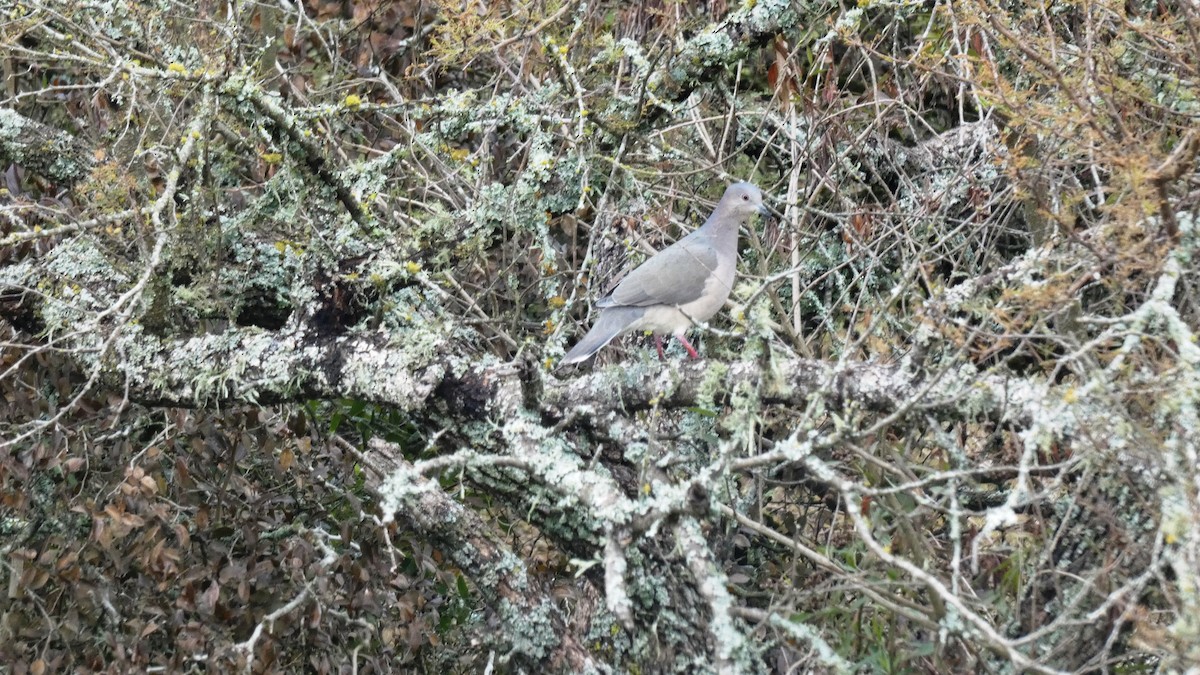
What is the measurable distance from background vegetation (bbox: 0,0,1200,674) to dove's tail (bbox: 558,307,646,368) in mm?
124

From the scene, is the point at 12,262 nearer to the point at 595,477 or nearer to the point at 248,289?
the point at 248,289

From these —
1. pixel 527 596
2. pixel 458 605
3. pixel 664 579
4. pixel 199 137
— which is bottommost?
pixel 458 605

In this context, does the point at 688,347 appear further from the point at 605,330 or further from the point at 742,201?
the point at 742,201

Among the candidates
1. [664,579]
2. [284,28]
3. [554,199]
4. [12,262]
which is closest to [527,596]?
[664,579]

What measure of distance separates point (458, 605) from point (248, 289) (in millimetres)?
1316

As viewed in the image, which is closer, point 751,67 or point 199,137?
point 199,137

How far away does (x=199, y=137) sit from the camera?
359 centimetres

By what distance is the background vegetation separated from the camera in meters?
2.66

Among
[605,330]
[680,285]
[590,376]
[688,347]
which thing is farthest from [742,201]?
[590,376]

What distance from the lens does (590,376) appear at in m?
3.36

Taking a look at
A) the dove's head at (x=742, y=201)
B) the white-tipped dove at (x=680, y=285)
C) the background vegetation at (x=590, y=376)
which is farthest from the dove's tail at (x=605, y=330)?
the dove's head at (x=742, y=201)

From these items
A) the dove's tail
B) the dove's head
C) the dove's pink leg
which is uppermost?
the dove's head

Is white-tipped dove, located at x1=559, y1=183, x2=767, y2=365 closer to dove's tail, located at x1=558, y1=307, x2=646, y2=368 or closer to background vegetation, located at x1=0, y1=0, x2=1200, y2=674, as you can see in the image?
dove's tail, located at x1=558, y1=307, x2=646, y2=368

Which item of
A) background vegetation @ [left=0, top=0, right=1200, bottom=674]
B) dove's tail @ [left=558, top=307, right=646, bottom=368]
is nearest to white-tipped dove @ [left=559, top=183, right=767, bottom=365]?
dove's tail @ [left=558, top=307, right=646, bottom=368]
